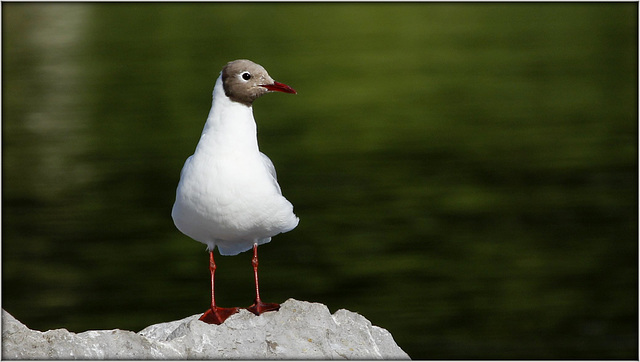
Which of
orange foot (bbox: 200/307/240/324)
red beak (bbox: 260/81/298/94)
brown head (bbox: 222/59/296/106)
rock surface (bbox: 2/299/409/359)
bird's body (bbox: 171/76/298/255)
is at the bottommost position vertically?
rock surface (bbox: 2/299/409/359)

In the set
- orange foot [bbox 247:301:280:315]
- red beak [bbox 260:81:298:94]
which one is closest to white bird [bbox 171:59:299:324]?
red beak [bbox 260:81:298:94]

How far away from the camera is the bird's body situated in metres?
4.02

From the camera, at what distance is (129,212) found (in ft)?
26.6

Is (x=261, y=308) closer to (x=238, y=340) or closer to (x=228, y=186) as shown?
(x=238, y=340)

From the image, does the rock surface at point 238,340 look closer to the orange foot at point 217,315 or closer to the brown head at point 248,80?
the orange foot at point 217,315

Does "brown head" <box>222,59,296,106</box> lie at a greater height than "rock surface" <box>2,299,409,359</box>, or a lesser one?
greater

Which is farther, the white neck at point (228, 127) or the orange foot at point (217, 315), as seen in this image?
the orange foot at point (217, 315)

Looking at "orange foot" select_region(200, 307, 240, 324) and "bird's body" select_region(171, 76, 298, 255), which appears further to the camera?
"orange foot" select_region(200, 307, 240, 324)

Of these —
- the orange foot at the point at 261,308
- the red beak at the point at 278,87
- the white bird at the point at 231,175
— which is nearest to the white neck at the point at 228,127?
the white bird at the point at 231,175

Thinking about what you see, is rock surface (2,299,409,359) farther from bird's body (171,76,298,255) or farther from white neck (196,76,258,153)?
white neck (196,76,258,153)

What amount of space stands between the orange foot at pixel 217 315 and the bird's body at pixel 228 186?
0.35 meters

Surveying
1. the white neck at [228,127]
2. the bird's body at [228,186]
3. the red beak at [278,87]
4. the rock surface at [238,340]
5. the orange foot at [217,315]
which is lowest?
the rock surface at [238,340]

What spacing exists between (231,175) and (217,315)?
692mm

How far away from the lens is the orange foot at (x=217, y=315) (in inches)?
167
